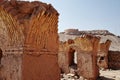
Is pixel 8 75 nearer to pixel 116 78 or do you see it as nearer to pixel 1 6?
pixel 1 6

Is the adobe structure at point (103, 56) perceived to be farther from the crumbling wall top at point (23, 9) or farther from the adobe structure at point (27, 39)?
the crumbling wall top at point (23, 9)

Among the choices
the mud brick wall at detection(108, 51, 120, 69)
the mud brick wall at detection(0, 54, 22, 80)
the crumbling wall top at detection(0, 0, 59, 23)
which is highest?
the crumbling wall top at detection(0, 0, 59, 23)

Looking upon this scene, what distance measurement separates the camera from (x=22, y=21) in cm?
542

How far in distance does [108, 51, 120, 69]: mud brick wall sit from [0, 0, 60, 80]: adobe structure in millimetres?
14464

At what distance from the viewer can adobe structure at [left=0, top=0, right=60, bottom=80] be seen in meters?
5.51

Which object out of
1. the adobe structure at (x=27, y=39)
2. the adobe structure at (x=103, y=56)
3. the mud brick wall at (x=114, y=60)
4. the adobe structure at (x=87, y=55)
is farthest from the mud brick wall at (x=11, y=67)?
the mud brick wall at (x=114, y=60)

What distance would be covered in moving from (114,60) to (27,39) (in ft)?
52.0

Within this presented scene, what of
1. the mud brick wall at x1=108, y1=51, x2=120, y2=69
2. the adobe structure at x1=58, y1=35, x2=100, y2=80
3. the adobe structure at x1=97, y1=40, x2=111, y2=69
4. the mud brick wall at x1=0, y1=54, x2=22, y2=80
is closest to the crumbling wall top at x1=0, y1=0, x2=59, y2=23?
the mud brick wall at x1=0, y1=54, x2=22, y2=80

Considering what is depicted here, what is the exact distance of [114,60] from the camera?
2016cm

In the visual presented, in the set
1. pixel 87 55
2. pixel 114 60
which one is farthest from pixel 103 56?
pixel 87 55

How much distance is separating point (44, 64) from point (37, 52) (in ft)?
1.47

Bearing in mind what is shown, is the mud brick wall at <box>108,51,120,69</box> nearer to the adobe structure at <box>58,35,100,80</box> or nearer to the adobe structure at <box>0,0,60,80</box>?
the adobe structure at <box>58,35,100,80</box>

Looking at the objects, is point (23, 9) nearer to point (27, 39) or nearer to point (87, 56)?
point (27, 39)

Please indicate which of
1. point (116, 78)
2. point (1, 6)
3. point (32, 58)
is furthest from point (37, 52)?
point (116, 78)
